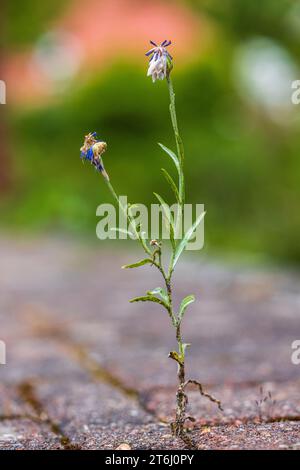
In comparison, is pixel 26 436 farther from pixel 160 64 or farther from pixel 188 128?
pixel 188 128

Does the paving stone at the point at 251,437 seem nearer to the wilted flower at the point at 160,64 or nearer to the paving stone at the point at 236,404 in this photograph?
the paving stone at the point at 236,404

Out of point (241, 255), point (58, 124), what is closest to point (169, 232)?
point (241, 255)

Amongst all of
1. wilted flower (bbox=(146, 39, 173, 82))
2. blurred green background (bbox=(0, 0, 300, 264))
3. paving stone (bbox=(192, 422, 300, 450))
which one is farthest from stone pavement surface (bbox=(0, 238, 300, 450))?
blurred green background (bbox=(0, 0, 300, 264))

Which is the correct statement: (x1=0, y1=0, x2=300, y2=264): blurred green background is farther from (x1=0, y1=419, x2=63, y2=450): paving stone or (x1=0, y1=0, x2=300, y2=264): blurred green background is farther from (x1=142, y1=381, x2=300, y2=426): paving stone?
(x1=0, y1=419, x2=63, y2=450): paving stone

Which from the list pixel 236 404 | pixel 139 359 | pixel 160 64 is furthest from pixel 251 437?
pixel 139 359

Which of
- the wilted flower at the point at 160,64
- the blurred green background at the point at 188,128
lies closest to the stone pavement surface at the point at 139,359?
the wilted flower at the point at 160,64

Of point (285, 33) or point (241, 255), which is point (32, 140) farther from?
point (241, 255)
